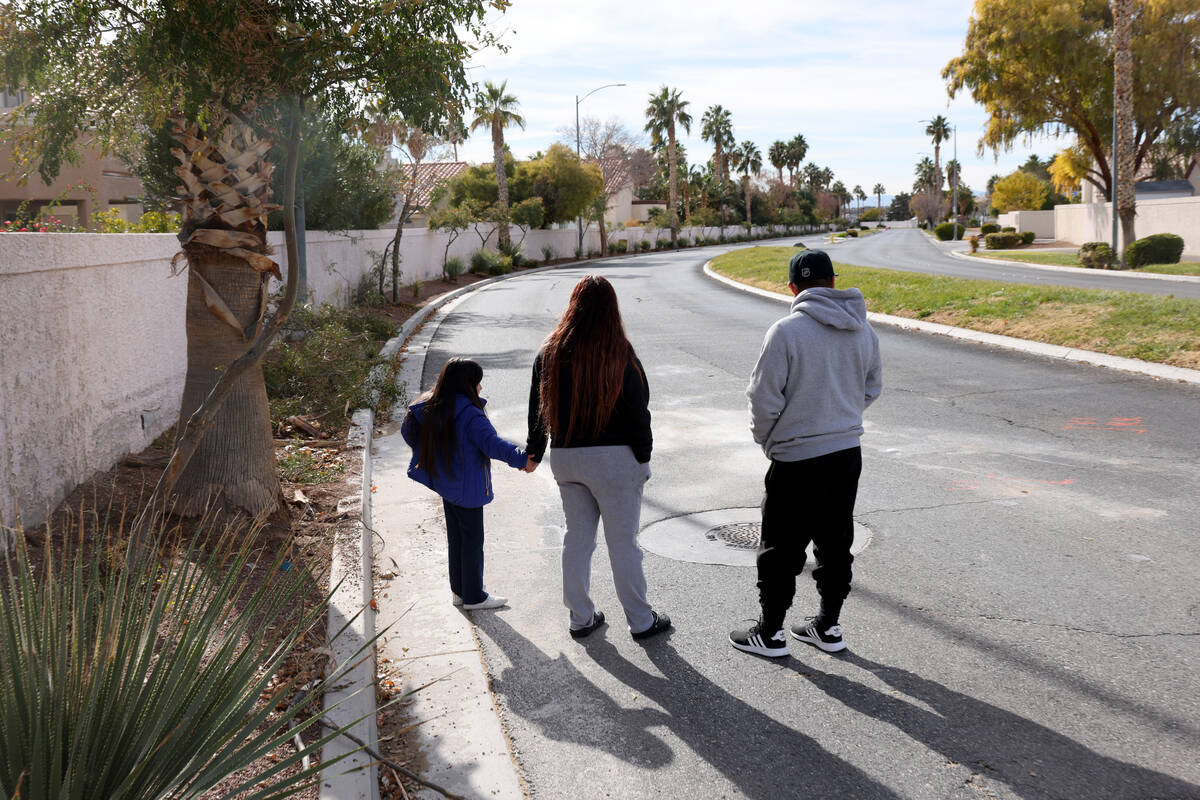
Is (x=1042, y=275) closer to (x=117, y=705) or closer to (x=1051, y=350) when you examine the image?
(x=1051, y=350)

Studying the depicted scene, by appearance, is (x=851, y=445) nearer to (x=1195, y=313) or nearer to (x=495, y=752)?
(x=495, y=752)

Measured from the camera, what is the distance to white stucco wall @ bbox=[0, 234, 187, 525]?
5.26 metres

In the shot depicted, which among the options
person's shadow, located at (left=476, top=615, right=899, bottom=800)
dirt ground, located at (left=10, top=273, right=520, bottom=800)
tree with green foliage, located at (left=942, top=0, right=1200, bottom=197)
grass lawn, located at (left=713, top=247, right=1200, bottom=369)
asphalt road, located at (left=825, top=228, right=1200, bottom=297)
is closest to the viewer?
person's shadow, located at (left=476, top=615, right=899, bottom=800)

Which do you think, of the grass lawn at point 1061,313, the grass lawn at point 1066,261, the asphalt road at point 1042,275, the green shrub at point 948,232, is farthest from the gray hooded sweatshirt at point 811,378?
the green shrub at point 948,232

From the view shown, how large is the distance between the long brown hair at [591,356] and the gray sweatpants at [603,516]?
0.56 ft

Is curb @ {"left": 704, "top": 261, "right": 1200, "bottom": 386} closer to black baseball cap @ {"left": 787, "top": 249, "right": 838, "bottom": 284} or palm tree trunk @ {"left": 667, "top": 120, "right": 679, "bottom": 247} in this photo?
black baseball cap @ {"left": 787, "top": 249, "right": 838, "bottom": 284}

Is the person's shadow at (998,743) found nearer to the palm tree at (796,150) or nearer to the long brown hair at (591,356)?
the long brown hair at (591,356)

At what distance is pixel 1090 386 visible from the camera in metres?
A: 10.7

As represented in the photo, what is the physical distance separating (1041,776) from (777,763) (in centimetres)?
89

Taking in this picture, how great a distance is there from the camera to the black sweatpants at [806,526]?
4.29 m

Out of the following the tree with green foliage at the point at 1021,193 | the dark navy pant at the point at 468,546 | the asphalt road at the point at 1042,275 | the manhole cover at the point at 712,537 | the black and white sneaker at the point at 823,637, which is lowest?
the black and white sneaker at the point at 823,637

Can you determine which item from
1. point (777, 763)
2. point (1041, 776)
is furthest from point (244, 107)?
point (1041, 776)

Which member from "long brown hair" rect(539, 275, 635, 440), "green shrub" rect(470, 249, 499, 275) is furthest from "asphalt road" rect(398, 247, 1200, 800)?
"green shrub" rect(470, 249, 499, 275)

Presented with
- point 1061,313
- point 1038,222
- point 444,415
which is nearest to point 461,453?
point 444,415
